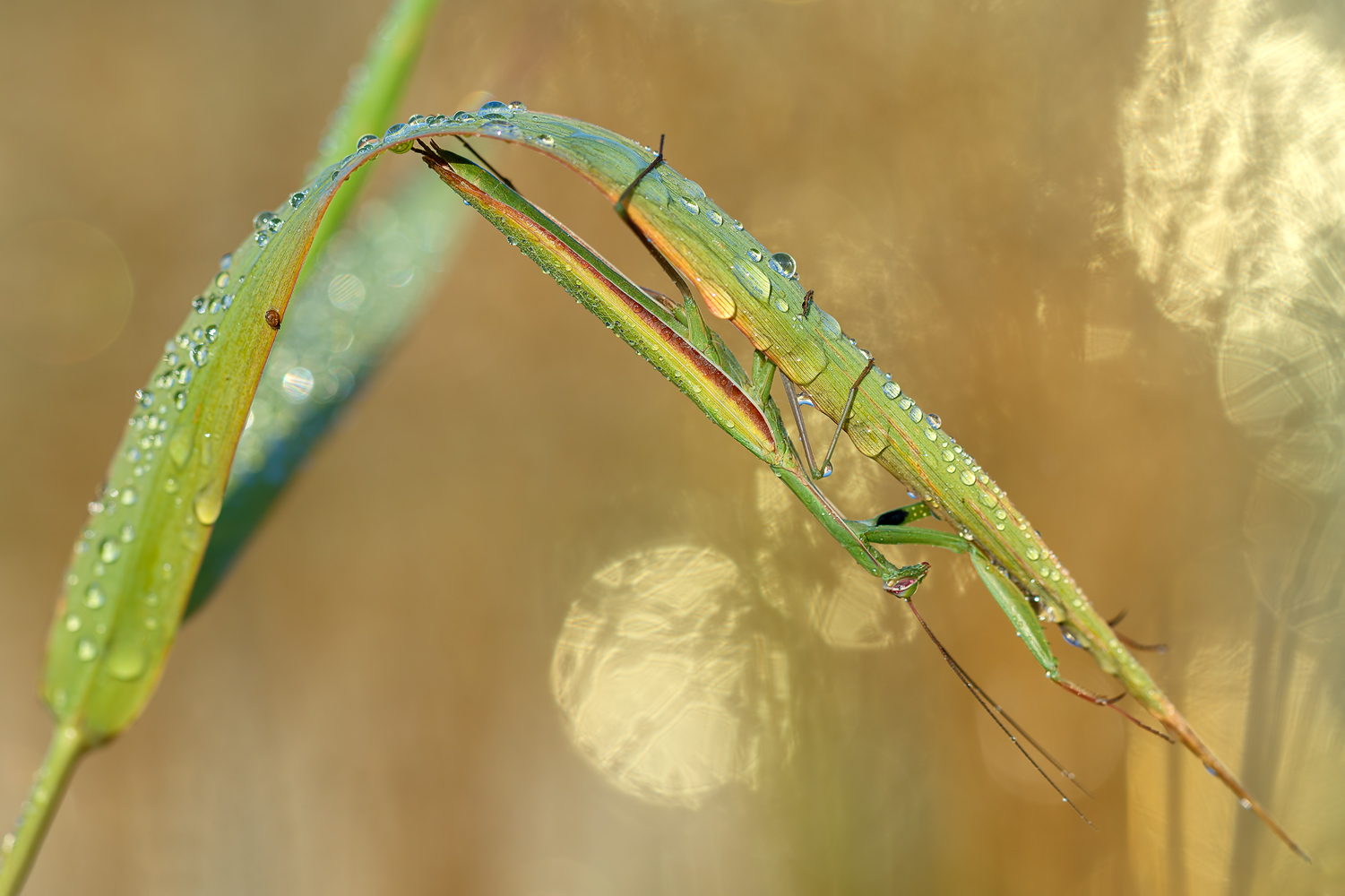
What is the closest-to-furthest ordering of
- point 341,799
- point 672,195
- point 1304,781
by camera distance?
point 672,195 < point 1304,781 < point 341,799

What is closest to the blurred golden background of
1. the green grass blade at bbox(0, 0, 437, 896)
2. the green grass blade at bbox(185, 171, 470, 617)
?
the green grass blade at bbox(185, 171, 470, 617)

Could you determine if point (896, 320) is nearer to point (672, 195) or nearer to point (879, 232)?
point (879, 232)

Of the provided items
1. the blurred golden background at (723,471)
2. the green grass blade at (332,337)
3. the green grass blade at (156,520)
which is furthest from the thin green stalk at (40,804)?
the blurred golden background at (723,471)

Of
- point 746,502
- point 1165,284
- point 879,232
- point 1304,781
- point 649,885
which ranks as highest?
point 879,232

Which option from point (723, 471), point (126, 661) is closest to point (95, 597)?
point (126, 661)

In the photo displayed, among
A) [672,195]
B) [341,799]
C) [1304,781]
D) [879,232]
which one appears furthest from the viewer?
[341,799]

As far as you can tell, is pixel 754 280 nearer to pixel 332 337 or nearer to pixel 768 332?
pixel 768 332

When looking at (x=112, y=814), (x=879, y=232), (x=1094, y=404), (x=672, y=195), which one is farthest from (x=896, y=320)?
(x=112, y=814)
